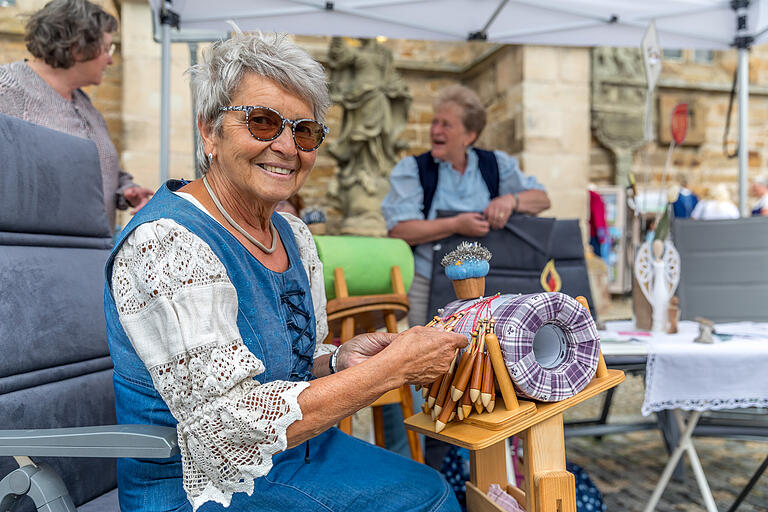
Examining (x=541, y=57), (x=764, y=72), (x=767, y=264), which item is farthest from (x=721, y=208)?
(x=767, y=264)

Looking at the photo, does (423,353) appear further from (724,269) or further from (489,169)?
(724,269)

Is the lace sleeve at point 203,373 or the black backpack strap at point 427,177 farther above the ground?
the black backpack strap at point 427,177

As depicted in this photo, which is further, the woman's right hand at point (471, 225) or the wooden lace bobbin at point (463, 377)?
the woman's right hand at point (471, 225)

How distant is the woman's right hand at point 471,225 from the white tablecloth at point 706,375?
0.76 meters

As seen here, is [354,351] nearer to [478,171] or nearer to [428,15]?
[478,171]

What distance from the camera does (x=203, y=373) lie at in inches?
38.3

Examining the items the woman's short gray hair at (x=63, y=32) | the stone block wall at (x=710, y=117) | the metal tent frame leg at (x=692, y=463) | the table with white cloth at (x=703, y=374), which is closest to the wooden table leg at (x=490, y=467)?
the table with white cloth at (x=703, y=374)

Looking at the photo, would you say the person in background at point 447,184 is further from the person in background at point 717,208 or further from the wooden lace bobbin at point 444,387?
the person in background at point 717,208

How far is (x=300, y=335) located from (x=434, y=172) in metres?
1.69

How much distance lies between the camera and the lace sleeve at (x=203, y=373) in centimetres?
97

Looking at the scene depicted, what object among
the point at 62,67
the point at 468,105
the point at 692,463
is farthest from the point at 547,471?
the point at 62,67

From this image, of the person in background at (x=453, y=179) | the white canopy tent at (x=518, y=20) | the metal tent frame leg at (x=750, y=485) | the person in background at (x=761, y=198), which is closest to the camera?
the metal tent frame leg at (x=750, y=485)

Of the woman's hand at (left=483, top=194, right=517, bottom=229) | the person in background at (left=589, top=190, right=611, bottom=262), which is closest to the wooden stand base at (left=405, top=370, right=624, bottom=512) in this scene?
the woman's hand at (left=483, top=194, right=517, bottom=229)

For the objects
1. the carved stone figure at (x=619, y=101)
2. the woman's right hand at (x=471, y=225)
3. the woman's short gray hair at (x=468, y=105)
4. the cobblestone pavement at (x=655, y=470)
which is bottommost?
the cobblestone pavement at (x=655, y=470)
